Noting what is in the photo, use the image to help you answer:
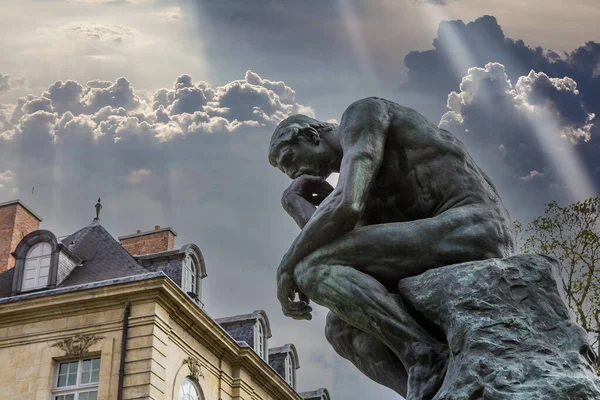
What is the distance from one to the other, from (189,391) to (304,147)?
67.4ft

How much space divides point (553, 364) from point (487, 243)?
2.35 ft

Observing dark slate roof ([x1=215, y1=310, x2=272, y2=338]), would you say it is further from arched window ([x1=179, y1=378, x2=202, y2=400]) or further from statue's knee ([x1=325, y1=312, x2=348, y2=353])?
statue's knee ([x1=325, y1=312, x2=348, y2=353])

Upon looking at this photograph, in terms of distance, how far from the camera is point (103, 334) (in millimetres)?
22516

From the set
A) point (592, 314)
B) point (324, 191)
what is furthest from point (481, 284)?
point (592, 314)

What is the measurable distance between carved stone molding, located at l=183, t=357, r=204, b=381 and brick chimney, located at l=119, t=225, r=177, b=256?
Answer: 8.88 metres

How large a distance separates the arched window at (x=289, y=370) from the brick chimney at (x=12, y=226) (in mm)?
10444

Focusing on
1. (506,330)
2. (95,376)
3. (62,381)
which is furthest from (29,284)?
(506,330)

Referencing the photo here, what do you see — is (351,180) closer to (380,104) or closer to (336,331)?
(380,104)

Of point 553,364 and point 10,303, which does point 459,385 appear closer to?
point 553,364

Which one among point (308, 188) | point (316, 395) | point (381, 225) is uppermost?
point (316, 395)

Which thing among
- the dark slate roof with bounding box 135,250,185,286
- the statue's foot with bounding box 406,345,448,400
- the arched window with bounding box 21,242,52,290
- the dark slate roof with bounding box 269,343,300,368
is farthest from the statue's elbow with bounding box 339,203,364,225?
the dark slate roof with bounding box 269,343,300,368

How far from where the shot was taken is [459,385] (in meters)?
3.63

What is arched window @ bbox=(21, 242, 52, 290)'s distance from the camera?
25.1m

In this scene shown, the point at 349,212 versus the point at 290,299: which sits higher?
the point at 349,212
